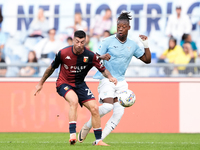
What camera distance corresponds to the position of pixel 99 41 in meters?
12.9

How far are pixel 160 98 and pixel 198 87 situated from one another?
1.22 m

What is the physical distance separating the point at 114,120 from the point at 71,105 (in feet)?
3.68

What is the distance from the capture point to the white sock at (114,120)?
23.7ft

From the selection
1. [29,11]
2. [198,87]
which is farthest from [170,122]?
[29,11]

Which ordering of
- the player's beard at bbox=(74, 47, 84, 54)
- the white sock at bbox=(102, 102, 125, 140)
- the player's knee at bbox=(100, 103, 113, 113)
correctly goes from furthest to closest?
the white sock at bbox=(102, 102, 125, 140) < the player's knee at bbox=(100, 103, 113, 113) < the player's beard at bbox=(74, 47, 84, 54)

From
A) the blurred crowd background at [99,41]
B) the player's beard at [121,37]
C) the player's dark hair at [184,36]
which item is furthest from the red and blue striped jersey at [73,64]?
the player's dark hair at [184,36]

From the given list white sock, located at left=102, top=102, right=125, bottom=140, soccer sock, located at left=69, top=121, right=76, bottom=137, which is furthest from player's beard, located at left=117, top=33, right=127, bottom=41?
soccer sock, located at left=69, top=121, right=76, bottom=137

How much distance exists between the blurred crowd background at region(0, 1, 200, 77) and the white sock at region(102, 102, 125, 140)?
4694 mm

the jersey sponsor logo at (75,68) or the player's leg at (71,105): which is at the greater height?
the jersey sponsor logo at (75,68)

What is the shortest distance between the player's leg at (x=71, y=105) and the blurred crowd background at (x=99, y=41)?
5302mm

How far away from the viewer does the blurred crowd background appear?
1202 cm

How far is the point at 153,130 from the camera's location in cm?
1194

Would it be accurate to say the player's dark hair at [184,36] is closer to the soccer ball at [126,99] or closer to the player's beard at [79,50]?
the soccer ball at [126,99]

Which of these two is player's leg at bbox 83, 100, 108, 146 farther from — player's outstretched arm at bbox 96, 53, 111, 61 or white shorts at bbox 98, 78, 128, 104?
player's outstretched arm at bbox 96, 53, 111, 61
